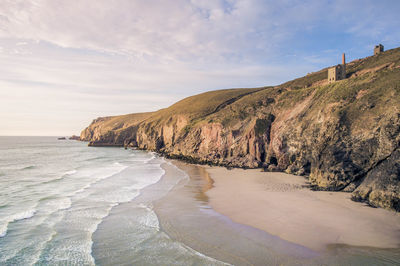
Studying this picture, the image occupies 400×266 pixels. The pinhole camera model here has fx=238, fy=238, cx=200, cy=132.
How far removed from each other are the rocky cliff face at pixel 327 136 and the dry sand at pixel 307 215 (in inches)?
83.3

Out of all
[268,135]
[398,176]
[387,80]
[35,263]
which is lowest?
[35,263]

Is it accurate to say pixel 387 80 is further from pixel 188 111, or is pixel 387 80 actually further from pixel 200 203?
pixel 188 111

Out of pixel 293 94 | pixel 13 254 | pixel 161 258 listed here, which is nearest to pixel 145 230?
pixel 161 258

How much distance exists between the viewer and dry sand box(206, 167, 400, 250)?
42.4 feet

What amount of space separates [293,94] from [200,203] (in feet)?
115

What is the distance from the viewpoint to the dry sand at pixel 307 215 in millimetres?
12938

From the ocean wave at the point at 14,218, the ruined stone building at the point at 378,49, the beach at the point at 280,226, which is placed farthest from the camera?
the ruined stone building at the point at 378,49

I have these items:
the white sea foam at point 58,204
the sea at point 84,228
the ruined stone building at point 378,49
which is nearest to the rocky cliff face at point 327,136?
the ruined stone building at point 378,49

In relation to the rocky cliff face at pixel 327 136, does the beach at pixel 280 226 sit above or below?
below

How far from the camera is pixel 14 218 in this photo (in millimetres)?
16562

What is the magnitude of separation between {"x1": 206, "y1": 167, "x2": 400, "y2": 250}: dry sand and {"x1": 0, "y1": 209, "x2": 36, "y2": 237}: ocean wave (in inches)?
533

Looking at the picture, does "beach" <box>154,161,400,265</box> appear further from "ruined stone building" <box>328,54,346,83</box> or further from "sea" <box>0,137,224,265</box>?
"ruined stone building" <box>328,54,346,83</box>

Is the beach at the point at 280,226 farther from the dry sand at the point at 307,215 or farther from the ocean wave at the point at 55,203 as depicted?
the ocean wave at the point at 55,203

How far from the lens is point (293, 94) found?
1832 inches
